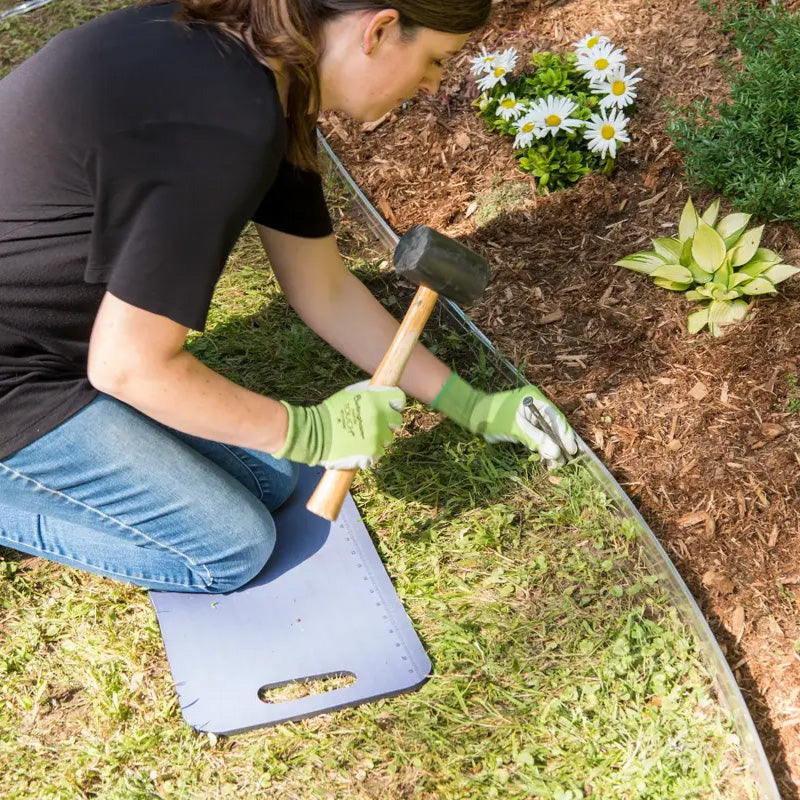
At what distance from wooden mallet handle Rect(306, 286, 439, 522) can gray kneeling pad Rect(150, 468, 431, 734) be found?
1.15 ft

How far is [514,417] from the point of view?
2521 mm

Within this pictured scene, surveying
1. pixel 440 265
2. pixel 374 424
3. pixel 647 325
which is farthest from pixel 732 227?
pixel 374 424

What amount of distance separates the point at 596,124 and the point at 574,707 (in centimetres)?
199

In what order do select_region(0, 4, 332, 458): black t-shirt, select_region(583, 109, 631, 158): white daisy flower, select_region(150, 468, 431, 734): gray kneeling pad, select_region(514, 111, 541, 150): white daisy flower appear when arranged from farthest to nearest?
select_region(514, 111, 541, 150): white daisy flower → select_region(583, 109, 631, 158): white daisy flower → select_region(150, 468, 431, 734): gray kneeling pad → select_region(0, 4, 332, 458): black t-shirt

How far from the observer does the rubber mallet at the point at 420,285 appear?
2078mm

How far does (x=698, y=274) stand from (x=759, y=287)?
0.67 ft

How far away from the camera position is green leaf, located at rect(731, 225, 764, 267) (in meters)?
2.64

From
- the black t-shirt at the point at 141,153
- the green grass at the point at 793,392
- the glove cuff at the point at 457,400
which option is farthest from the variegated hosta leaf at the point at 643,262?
the black t-shirt at the point at 141,153

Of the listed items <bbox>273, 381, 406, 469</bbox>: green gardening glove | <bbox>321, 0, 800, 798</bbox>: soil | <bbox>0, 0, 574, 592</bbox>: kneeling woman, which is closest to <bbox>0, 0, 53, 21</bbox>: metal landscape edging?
<bbox>321, 0, 800, 798</bbox>: soil

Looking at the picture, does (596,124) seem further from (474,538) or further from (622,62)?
(474,538)

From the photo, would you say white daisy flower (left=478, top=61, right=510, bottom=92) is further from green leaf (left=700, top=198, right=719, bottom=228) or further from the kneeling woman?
the kneeling woman

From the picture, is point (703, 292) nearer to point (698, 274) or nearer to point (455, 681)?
point (698, 274)

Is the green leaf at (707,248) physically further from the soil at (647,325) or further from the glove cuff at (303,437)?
the glove cuff at (303,437)

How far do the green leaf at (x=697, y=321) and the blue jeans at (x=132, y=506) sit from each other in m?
1.42
